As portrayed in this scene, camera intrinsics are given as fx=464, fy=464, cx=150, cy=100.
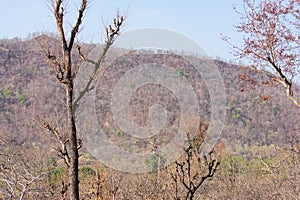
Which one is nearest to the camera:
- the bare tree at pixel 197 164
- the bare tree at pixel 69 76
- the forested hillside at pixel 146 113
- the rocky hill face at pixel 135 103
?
the bare tree at pixel 197 164

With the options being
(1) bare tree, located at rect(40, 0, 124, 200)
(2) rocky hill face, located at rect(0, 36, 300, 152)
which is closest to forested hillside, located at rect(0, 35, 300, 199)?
(2) rocky hill face, located at rect(0, 36, 300, 152)

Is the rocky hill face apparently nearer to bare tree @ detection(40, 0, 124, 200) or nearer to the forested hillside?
the forested hillside

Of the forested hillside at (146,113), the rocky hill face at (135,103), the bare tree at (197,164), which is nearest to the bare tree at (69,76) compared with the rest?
the bare tree at (197,164)

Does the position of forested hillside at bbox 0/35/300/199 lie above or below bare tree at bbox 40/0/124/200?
below

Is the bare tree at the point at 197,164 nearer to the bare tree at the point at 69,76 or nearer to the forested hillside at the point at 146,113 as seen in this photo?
the bare tree at the point at 69,76

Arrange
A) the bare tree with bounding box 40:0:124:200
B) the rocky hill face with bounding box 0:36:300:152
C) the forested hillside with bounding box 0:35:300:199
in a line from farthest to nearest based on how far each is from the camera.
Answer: the rocky hill face with bounding box 0:36:300:152, the forested hillside with bounding box 0:35:300:199, the bare tree with bounding box 40:0:124:200

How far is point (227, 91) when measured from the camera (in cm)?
5597

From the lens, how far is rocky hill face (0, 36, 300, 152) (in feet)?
126

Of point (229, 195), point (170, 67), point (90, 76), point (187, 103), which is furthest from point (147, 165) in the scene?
point (170, 67)

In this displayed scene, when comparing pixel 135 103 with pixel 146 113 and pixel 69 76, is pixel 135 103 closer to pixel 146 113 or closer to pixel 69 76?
pixel 146 113

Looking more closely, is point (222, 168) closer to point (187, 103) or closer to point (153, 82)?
point (187, 103)

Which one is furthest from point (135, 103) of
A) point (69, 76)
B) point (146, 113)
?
point (69, 76)

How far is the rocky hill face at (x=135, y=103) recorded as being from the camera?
126 feet

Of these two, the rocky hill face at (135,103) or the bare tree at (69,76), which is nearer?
the bare tree at (69,76)
